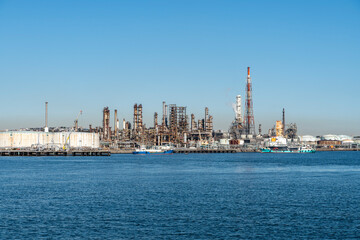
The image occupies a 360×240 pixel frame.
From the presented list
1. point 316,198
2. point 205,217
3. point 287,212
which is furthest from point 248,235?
point 316,198

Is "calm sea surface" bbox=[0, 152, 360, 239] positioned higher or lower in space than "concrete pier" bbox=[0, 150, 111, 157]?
lower

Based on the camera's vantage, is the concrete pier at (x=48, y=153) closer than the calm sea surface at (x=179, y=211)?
No

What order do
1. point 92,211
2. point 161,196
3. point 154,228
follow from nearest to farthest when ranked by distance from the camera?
point 154,228, point 92,211, point 161,196

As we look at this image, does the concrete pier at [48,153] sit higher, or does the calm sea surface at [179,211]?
the concrete pier at [48,153]

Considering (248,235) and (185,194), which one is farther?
(185,194)

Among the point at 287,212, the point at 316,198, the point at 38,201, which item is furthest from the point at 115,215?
the point at 316,198

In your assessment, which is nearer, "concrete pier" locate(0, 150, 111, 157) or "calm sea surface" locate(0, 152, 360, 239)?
"calm sea surface" locate(0, 152, 360, 239)

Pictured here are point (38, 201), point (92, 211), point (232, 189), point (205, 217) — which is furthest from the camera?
point (232, 189)

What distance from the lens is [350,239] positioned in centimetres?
2955

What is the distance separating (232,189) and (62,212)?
870 inches

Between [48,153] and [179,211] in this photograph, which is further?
[48,153]

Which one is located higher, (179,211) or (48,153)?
(48,153)

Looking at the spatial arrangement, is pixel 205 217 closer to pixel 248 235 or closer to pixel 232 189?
pixel 248 235

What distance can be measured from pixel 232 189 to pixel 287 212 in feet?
52.9
